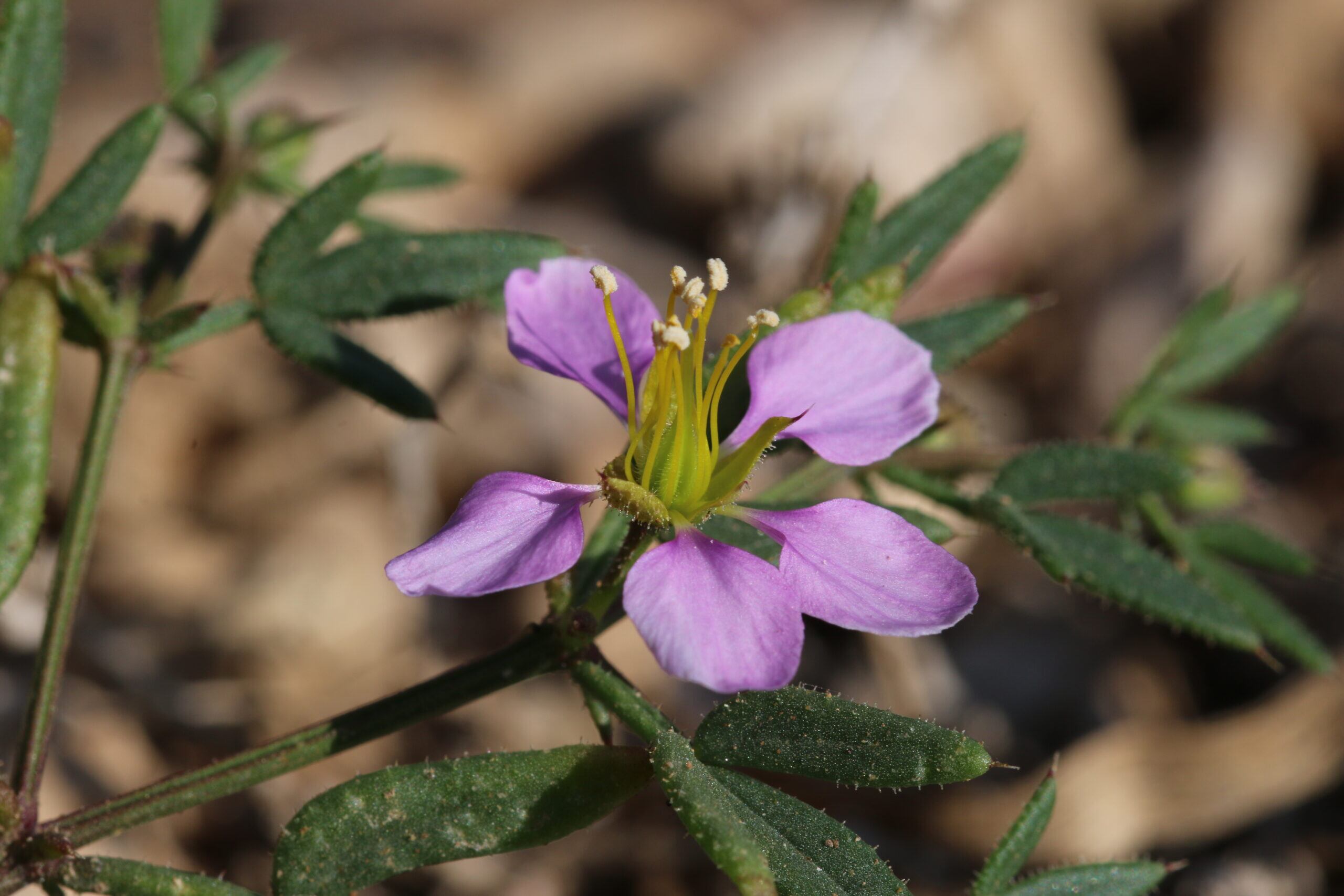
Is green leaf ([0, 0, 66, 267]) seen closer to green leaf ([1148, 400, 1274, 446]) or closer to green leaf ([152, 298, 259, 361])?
green leaf ([152, 298, 259, 361])

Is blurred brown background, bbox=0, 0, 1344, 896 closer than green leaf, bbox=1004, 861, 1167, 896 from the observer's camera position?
No

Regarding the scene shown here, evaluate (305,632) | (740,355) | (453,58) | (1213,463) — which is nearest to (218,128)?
(740,355)

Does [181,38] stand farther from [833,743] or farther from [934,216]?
[833,743]

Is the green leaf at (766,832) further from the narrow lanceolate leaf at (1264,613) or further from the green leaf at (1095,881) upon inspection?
the narrow lanceolate leaf at (1264,613)

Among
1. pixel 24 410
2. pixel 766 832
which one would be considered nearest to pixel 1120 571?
pixel 766 832

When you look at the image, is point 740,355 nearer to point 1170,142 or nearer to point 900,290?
point 900,290

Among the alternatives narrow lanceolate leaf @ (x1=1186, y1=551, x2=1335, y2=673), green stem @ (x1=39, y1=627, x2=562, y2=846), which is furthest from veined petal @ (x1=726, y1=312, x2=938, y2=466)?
narrow lanceolate leaf @ (x1=1186, y1=551, x2=1335, y2=673)
